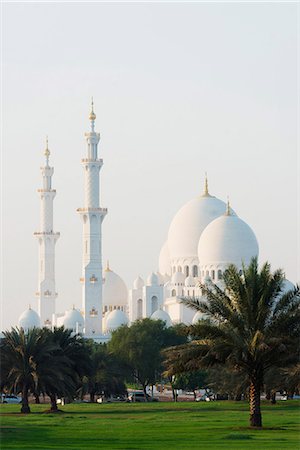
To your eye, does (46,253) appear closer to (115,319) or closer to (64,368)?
(115,319)

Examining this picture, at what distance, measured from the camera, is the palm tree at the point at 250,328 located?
32.0m

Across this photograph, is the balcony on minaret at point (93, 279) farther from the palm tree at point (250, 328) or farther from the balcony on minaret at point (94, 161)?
the palm tree at point (250, 328)

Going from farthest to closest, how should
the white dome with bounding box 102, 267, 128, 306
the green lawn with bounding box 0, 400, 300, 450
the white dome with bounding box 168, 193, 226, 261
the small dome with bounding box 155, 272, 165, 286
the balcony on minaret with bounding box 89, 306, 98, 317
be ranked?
the white dome with bounding box 102, 267, 128, 306
the small dome with bounding box 155, 272, 165, 286
the white dome with bounding box 168, 193, 226, 261
the balcony on minaret with bounding box 89, 306, 98, 317
the green lawn with bounding box 0, 400, 300, 450

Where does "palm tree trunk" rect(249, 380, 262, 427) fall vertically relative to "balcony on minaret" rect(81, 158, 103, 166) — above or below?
below

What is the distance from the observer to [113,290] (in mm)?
122125

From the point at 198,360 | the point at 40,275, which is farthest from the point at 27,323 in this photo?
the point at 198,360

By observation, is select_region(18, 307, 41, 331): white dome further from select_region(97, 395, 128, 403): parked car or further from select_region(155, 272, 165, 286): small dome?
select_region(97, 395, 128, 403): parked car

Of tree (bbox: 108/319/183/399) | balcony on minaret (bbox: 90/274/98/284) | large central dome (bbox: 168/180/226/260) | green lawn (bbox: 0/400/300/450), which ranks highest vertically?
large central dome (bbox: 168/180/226/260)

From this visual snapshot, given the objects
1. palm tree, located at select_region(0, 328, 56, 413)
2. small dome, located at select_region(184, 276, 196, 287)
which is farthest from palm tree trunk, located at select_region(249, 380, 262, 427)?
small dome, located at select_region(184, 276, 196, 287)

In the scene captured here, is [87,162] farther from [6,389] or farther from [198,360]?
[198,360]

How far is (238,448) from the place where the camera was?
2461 centimetres

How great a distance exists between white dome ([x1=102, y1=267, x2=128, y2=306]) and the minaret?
12884 millimetres

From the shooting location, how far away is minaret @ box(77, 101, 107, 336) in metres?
105

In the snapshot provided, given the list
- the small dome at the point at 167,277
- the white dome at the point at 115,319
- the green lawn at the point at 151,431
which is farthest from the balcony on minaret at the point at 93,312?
the green lawn at the point at 151,431
